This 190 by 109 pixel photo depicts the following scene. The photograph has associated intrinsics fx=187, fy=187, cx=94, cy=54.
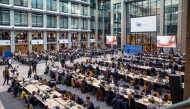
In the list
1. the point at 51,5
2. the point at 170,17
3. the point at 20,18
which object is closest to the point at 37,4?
the point at 51,5

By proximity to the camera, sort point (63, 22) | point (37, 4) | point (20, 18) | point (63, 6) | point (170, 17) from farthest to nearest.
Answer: point (63, 22), point (63, 6), point (37, 4), point (20, 18), point (170, 17)

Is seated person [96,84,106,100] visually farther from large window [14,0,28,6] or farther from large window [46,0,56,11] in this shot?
large window [46,0,56,11]

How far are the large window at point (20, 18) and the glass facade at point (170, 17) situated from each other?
29.6 metres

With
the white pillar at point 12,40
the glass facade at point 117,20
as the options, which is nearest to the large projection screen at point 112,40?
the glass facade at point 117,20

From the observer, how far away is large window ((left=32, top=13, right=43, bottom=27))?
4241 centimetres

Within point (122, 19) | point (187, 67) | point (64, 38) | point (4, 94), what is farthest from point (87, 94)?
point (64, 38)

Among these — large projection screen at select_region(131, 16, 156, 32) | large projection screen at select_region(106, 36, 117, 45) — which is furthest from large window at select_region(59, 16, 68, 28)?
large projection screen at select_region(131, 16, 156, 32)

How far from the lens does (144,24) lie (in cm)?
3784

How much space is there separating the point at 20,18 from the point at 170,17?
30.9 metres

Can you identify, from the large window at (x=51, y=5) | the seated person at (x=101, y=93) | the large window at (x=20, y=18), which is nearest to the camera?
the seated person at (x=101, y=93)

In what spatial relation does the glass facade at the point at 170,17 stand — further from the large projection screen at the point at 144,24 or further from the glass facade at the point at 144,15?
the large projection screen at the point at 144,24

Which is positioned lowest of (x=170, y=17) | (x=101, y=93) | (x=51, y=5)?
(x=101, y=93)

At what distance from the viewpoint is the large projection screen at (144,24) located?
36.1 metres

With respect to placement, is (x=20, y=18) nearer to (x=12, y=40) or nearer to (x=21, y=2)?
(x=21, y=2)
